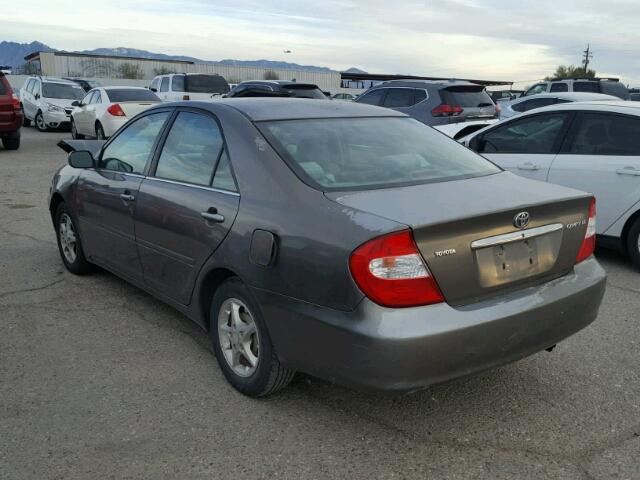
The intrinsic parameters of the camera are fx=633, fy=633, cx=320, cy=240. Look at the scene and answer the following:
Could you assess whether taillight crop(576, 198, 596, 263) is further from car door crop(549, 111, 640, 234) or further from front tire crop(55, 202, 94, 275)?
front tire crop(55, 202, 94, 275)

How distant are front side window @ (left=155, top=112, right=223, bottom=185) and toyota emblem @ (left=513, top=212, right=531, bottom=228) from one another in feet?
5.57

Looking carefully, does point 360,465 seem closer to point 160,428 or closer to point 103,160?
point 160,428

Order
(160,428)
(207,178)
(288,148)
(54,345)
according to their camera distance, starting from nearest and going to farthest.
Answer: (160,428) → (288,148) → (207,178) → (54,345)

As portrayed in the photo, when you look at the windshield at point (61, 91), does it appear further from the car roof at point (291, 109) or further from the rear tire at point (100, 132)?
the car roof at point (291, 109)

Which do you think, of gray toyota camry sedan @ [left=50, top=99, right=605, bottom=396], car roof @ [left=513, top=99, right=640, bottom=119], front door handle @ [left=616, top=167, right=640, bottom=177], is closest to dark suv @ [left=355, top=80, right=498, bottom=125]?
car roof @ [left=513, top=99, right=640, bottom=119]

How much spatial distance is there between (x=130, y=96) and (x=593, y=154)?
42.9 ft

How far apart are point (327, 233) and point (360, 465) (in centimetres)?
105

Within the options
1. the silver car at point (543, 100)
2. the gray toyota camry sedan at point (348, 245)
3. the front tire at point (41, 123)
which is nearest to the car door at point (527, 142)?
the gray toyota camry sedan at point (348, 245)

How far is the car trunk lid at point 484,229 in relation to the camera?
2748mm

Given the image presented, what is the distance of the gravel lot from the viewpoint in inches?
111

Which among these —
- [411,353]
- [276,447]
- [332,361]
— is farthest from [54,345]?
[411,353]

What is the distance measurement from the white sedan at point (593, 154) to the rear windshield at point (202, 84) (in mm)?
14717

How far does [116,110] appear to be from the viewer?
15.5m

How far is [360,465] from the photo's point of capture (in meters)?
2.83
